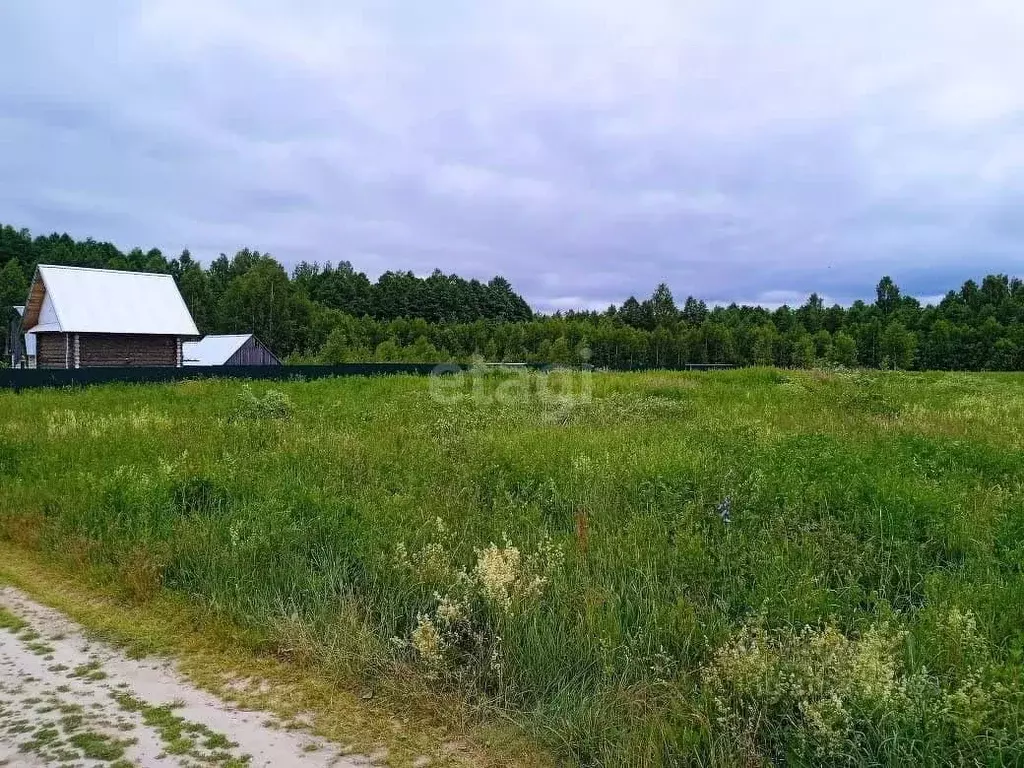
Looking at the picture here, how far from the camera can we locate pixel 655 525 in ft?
16.3

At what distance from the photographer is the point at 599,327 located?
205 ft

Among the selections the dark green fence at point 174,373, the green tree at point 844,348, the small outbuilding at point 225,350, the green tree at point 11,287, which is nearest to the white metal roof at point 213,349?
the small outbuilding at point 225,350

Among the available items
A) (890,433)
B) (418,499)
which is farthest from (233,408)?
(890,433)

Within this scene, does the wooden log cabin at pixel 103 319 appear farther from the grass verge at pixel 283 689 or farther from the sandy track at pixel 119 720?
the sandy track at pixel 119 720

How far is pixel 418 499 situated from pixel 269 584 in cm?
169

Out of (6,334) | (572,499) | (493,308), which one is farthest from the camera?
(493,308)

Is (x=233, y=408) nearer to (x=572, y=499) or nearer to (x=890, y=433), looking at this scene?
(x=572, y=499)

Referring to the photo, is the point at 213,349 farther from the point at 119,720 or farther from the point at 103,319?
the point at 119,720

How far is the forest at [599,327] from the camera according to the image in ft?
178

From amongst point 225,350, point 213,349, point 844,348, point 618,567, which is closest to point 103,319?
point 225,350

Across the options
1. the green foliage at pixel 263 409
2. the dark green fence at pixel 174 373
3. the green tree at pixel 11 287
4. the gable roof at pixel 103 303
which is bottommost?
the green foliage at pixel 263 409

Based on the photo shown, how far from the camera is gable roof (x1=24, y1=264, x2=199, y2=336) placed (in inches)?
1163

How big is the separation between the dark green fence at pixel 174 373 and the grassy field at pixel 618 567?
13.0m

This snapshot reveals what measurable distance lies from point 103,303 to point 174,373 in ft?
35.4
